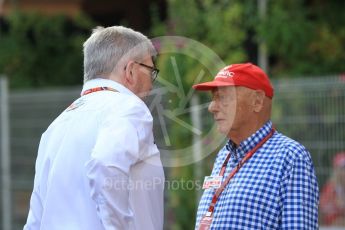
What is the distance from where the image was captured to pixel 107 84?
375 cm

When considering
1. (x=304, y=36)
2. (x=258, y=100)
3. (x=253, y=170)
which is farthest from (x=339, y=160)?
(x=253, y=170)

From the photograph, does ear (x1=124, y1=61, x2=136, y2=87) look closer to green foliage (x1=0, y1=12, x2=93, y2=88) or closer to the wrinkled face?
the wrinkled face

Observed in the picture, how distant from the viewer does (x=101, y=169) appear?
11.2ft

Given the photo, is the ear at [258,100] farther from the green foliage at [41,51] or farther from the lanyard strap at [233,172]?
the green foliage at [41,51]

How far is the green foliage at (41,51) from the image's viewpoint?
14305mm

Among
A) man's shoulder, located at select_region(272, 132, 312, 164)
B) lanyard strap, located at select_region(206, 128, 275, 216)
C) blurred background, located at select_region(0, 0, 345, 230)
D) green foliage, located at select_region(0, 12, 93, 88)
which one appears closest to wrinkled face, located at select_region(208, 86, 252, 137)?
lanyard strap, located at select_region(206, 128, 275, 216)

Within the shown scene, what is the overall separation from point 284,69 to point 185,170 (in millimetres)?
2594

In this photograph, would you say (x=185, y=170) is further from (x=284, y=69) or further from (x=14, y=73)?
(x=14, y=73)

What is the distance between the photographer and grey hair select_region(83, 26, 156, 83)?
376 centimetres

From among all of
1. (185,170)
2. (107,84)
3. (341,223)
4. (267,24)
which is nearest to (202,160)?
(185,170)

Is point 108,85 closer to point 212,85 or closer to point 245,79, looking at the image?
point 212,85

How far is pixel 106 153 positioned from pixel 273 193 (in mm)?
779

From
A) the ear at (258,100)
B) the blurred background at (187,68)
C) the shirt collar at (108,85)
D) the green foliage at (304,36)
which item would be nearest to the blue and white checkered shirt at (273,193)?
the ear at (258,100)

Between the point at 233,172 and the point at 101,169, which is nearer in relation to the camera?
the point at 101,169
